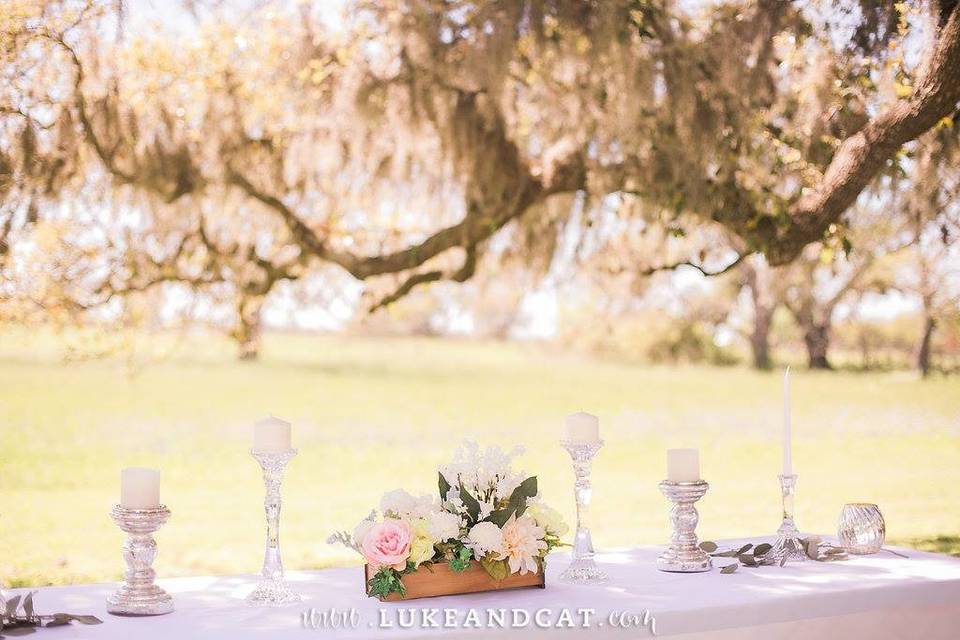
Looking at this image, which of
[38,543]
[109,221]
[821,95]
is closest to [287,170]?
[109,221]

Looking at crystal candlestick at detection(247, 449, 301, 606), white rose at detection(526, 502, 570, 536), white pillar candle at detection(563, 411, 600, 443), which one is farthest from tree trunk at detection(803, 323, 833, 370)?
crystal candlestick at detection(247, 449, 301, 606)

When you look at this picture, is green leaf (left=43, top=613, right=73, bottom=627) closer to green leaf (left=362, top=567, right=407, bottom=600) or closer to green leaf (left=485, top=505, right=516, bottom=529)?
green leaf (left=362, top=567, right=407, bottom=600)

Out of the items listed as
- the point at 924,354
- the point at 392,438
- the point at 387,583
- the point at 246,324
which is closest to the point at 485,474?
the point at 387,583

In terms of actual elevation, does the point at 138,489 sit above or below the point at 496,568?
above

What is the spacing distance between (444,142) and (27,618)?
9.85 feet

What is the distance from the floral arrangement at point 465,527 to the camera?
6.40ft

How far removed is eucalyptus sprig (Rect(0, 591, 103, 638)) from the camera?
70.8 inches

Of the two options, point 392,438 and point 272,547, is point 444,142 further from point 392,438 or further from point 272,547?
point 392,438

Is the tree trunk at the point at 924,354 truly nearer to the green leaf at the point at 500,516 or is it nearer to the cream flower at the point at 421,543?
the green leaf at the point at 500,516

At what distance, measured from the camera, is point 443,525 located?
196cm

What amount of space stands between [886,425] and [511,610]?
11.1 m

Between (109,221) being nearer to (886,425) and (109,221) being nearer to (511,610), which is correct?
(511,610)

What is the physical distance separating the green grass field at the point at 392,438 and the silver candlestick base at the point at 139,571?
15.1ft

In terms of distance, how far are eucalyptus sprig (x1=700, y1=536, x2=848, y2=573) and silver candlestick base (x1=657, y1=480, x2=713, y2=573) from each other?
0.19 ft
